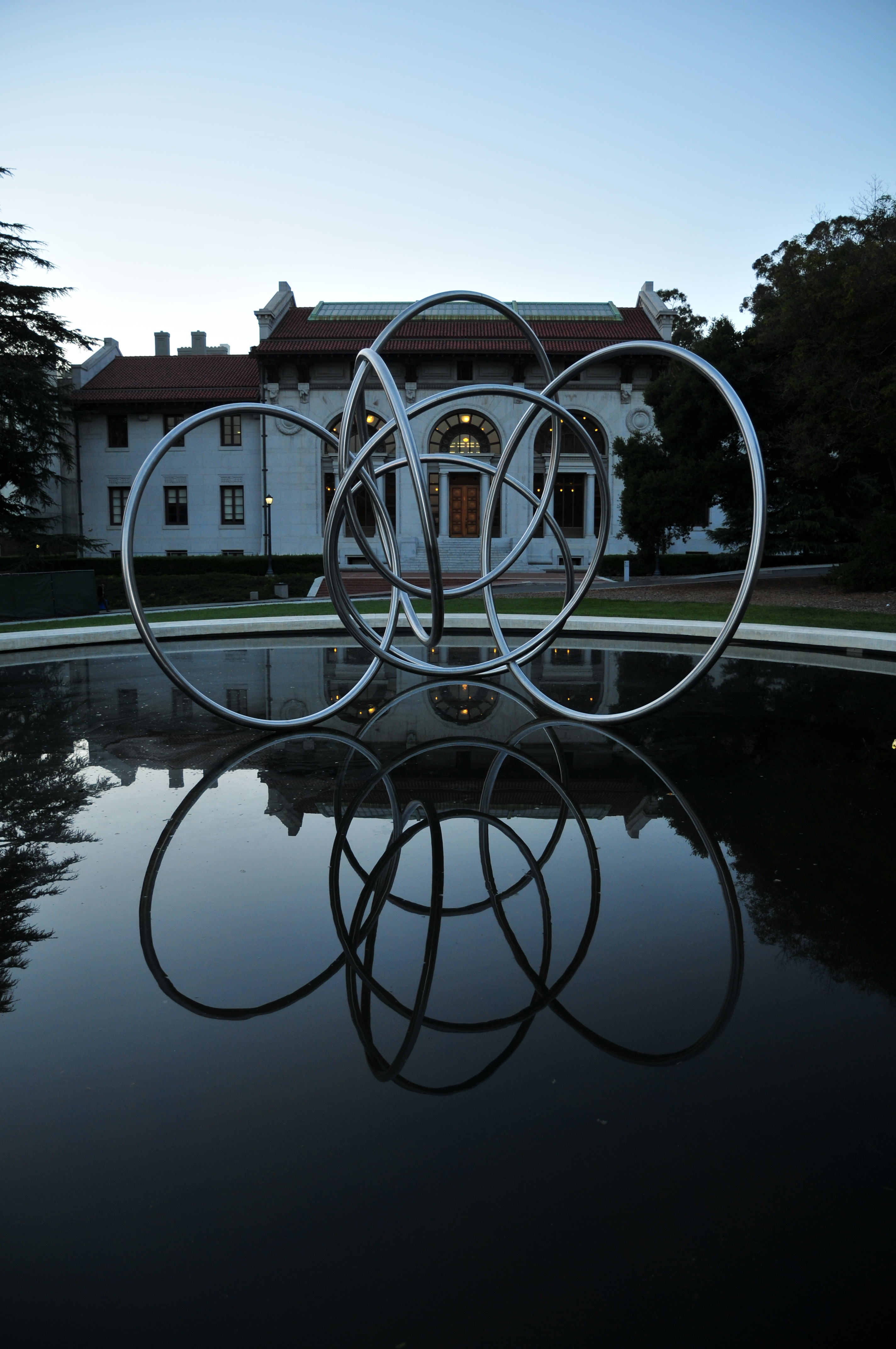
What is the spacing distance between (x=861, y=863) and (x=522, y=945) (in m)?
2.36

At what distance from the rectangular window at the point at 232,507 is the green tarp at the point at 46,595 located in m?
19.9

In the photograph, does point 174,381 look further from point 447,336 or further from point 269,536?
point 447,336

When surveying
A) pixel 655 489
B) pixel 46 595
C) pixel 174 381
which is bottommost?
pixel 46 595

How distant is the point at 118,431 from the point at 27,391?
11.9 metres

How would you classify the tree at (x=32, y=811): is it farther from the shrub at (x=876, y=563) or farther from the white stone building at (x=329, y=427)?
the white stone building at (x=329, y=427)

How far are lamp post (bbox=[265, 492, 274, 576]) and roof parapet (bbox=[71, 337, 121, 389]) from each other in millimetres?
10819

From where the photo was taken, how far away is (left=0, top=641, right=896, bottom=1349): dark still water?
2395 millimetres

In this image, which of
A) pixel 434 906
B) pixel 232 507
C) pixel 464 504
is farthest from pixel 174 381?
pixel 434 906

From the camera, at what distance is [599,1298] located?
236 centimetres

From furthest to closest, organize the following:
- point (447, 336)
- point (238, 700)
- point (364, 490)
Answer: point (447, 336) < point (364, 490) < point (238, 700)

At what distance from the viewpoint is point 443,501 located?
142 ft

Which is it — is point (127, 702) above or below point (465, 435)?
below

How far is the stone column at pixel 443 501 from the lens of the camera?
4325cm

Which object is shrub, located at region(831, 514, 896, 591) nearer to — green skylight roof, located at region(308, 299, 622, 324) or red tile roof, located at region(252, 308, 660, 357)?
red tile roof, located at region(252, 308, 660, 357)
